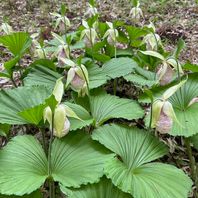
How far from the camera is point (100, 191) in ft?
4.98

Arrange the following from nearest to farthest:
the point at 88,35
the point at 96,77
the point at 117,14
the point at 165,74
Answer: the point at 165,74
the point at 96,77
the point at 88,35
the point at 117,14

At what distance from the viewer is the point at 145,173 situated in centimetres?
155

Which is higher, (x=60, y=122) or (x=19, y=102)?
(x=60, y=122)

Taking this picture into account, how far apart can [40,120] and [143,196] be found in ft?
1.94

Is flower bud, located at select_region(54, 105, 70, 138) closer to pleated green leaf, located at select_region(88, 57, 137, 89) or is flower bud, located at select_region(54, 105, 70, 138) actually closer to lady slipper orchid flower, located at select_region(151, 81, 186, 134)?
lady slipper orchid flower, located at select_region(151, 81, 186, 134)

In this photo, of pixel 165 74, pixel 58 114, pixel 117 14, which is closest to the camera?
pixel 58 114

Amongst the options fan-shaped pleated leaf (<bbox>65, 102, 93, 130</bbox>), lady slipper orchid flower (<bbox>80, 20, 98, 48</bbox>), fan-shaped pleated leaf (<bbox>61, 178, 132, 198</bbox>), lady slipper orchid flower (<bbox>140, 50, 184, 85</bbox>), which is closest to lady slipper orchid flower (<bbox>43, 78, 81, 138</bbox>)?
fan-shaped pleated leaf (<bbox>65, 102, 93, 130</bbox>)

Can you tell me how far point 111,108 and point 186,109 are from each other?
393 millimetres

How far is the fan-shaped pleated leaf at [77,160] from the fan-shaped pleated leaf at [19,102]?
18 centimetres

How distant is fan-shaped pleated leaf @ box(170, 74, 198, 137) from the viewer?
1.69 m

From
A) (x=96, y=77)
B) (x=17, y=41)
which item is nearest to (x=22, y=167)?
(x=96, y=77)

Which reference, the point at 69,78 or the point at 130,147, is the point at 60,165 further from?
the point at 69,78

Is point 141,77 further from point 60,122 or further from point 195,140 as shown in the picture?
point 60,122

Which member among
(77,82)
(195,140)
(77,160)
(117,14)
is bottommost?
(117,14)
